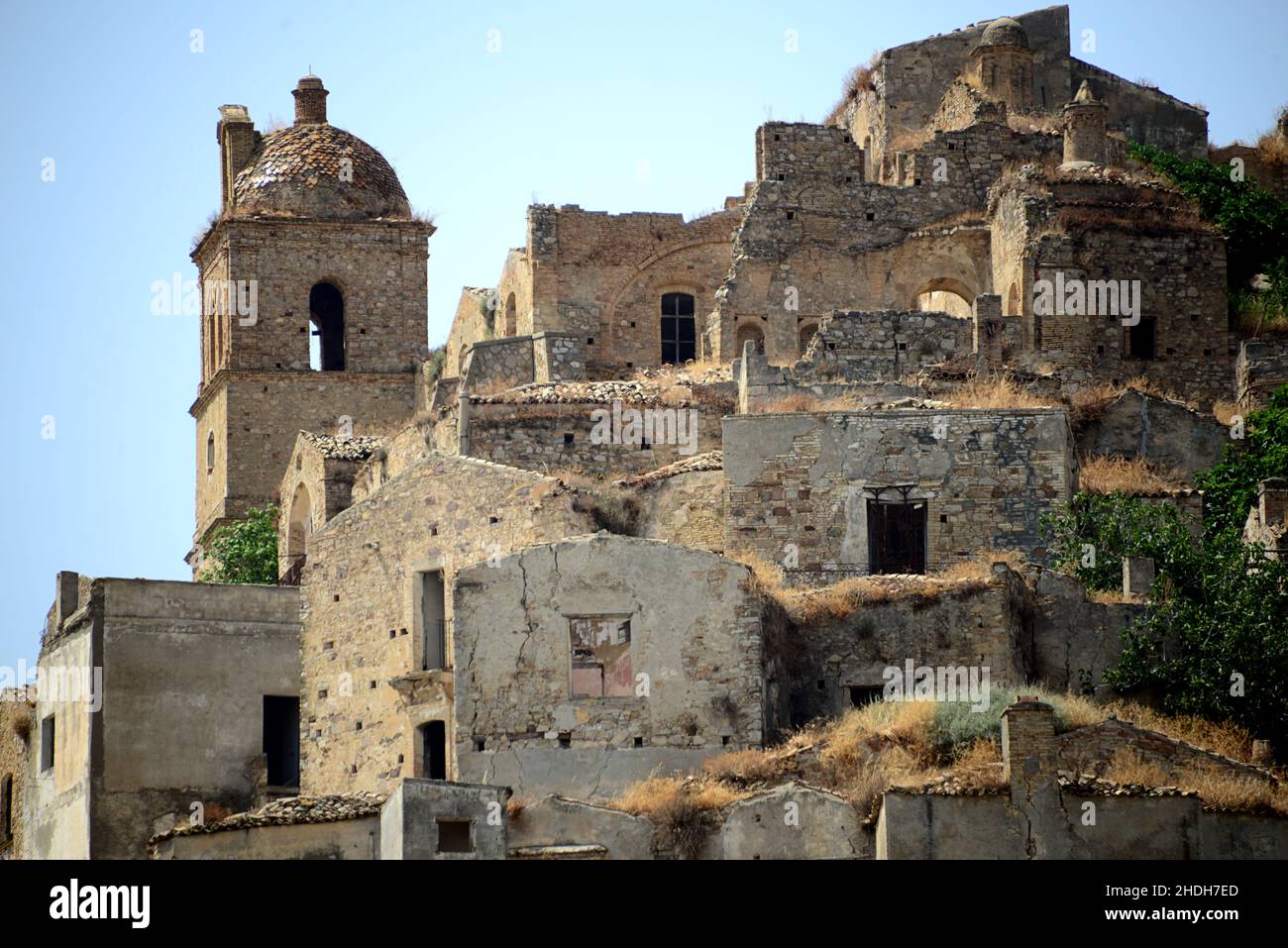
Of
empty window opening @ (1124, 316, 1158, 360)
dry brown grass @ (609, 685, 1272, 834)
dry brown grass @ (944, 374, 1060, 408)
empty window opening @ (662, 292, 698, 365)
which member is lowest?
dry brown grass @ (609, 685, 1272, 834)

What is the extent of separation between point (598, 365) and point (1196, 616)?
50.5 ft

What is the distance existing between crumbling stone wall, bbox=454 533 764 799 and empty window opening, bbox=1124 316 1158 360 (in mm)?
13466

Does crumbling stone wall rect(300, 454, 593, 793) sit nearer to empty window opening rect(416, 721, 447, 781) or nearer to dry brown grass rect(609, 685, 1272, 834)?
empty window opening rect(416, 721, 447, 781)

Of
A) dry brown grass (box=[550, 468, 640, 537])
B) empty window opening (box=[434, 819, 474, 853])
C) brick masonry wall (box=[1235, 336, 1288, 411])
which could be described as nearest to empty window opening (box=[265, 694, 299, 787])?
dry brown grass (box=[550, 468, 640, 537])

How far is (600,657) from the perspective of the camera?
3731 cm

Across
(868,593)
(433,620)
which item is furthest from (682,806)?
(433,620)

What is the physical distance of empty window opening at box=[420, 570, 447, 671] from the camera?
4031 centimetres

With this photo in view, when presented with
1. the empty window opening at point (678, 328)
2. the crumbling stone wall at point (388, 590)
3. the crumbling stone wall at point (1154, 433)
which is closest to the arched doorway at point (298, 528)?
the empty window opening at point (678, 328)

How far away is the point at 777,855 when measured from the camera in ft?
112

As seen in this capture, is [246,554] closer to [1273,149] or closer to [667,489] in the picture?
[667,489]

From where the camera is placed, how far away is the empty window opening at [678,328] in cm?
5312
